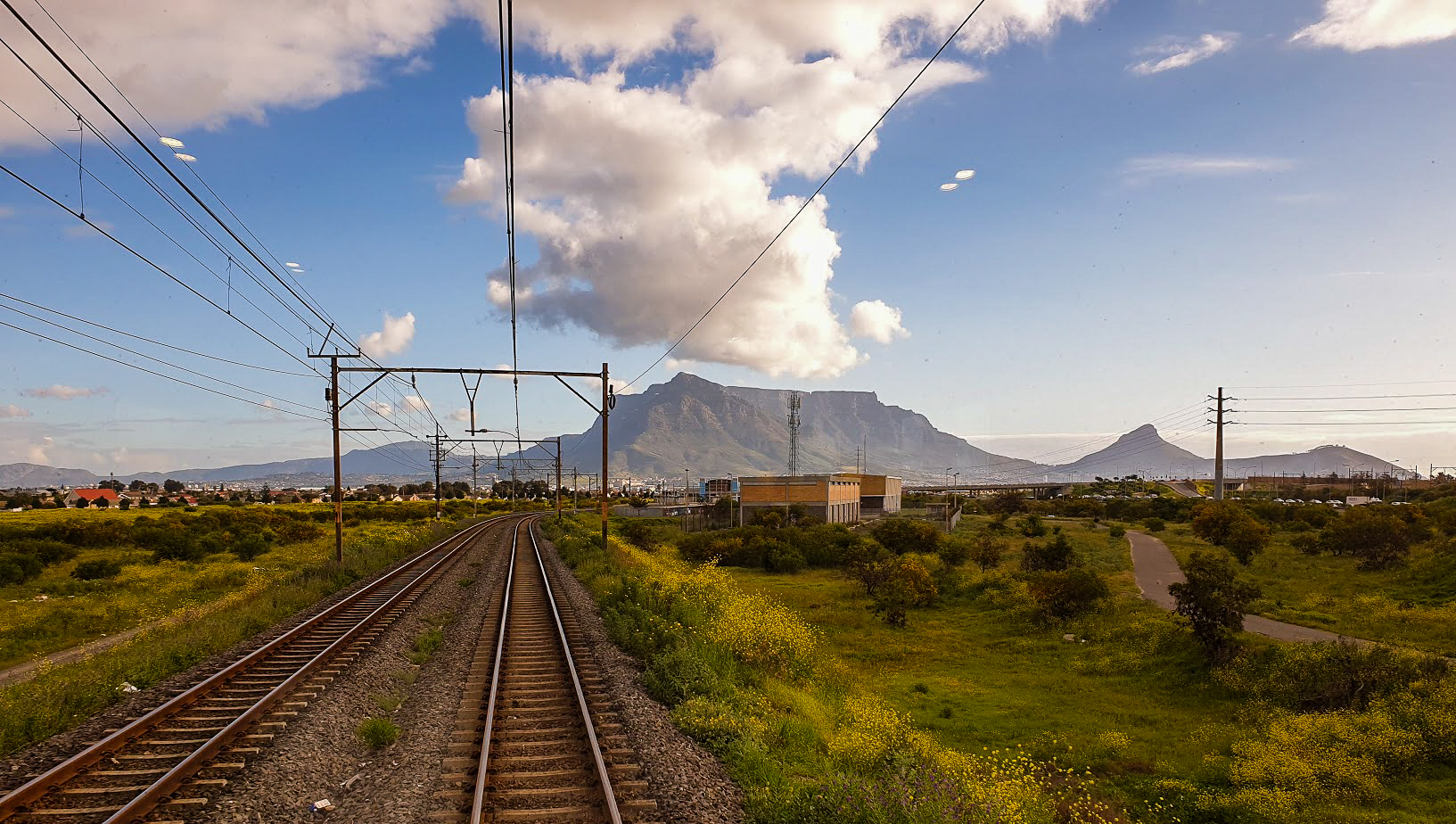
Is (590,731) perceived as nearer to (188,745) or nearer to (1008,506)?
(188,745)

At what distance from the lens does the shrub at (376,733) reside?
36.3 ft

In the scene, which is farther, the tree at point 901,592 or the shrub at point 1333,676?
the tree at point 901,592

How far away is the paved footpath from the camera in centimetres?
2462

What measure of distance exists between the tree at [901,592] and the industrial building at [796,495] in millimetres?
46954

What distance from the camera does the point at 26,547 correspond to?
41.2 metres

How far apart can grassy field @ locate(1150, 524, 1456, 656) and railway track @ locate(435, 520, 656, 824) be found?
76.5 ft

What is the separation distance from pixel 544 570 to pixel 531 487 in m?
170

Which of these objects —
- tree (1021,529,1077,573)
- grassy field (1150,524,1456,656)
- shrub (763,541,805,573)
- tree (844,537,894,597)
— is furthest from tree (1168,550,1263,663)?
shrub (763,541,805,573)

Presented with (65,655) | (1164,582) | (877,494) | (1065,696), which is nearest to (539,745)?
(1065,696)

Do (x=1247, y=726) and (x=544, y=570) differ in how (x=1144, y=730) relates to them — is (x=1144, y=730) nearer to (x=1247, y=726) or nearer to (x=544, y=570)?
(x=1247, y=726)

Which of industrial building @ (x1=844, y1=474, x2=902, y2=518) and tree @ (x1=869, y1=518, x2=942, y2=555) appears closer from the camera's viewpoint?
tree @ (x1=869, y1=518, x2=942, y2=555)

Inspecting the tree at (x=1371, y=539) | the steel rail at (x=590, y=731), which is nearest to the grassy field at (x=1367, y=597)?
the tree at (x=1371, y=539)

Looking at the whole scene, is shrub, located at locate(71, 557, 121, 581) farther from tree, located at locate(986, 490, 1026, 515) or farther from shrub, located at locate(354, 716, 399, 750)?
tree, located at locate(986, 490, 1026, 515)

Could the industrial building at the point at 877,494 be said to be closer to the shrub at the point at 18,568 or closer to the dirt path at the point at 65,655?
the shrub at the point at 18,568
